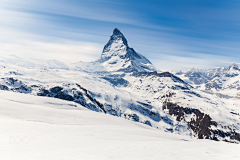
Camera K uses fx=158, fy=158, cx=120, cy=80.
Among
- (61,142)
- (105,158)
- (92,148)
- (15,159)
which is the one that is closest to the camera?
(15,159)

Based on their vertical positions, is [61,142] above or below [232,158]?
below

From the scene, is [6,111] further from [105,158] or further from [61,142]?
[105,158]

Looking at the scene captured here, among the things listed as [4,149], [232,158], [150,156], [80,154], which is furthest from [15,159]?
[232,158]

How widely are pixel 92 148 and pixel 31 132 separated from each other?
14.3 meters

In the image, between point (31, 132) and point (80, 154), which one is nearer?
point (80, 154)

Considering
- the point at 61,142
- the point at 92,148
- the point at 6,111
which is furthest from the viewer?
the point at 6,111

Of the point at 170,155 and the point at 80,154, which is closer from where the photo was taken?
the point at 80,154

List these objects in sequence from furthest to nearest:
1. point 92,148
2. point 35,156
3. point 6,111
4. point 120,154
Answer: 1. point 6,111
2. point 92,148
3. point 120,154
4. point 35,156

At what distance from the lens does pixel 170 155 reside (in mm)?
26969

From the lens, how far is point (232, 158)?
25266 mm

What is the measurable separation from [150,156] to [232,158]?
1313 centimetres

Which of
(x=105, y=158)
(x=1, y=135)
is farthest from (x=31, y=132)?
(x=105, y=158)

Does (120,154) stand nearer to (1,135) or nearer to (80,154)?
(80,154)

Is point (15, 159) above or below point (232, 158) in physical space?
below
